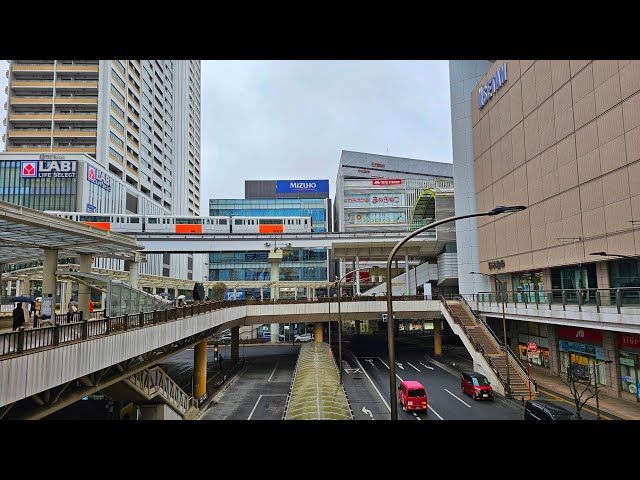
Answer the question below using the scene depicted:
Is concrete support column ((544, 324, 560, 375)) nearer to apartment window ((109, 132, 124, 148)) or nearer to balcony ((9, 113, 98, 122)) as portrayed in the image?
apartment window ((109, 132, 124, 148))

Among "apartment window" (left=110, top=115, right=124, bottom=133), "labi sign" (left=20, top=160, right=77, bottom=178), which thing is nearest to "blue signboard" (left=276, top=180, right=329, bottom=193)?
"apartment window" (left=110, top=115, right=124, bottom=133)

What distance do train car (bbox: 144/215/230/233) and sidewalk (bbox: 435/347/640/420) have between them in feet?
111

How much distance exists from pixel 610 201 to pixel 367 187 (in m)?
75.2

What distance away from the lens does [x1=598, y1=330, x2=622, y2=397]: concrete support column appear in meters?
27.5

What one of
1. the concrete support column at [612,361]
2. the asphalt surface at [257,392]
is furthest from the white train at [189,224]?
the concrete support column at [612,361]

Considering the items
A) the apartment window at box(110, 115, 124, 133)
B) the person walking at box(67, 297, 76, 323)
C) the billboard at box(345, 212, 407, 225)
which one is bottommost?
the person walking at box(67, 297, 76, 323)

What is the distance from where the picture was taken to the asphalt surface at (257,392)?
27.2m

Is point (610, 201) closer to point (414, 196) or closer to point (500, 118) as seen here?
point (500, 118)

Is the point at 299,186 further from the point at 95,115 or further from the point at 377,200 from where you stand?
the point at 95,115

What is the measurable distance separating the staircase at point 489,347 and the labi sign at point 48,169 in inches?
2397
